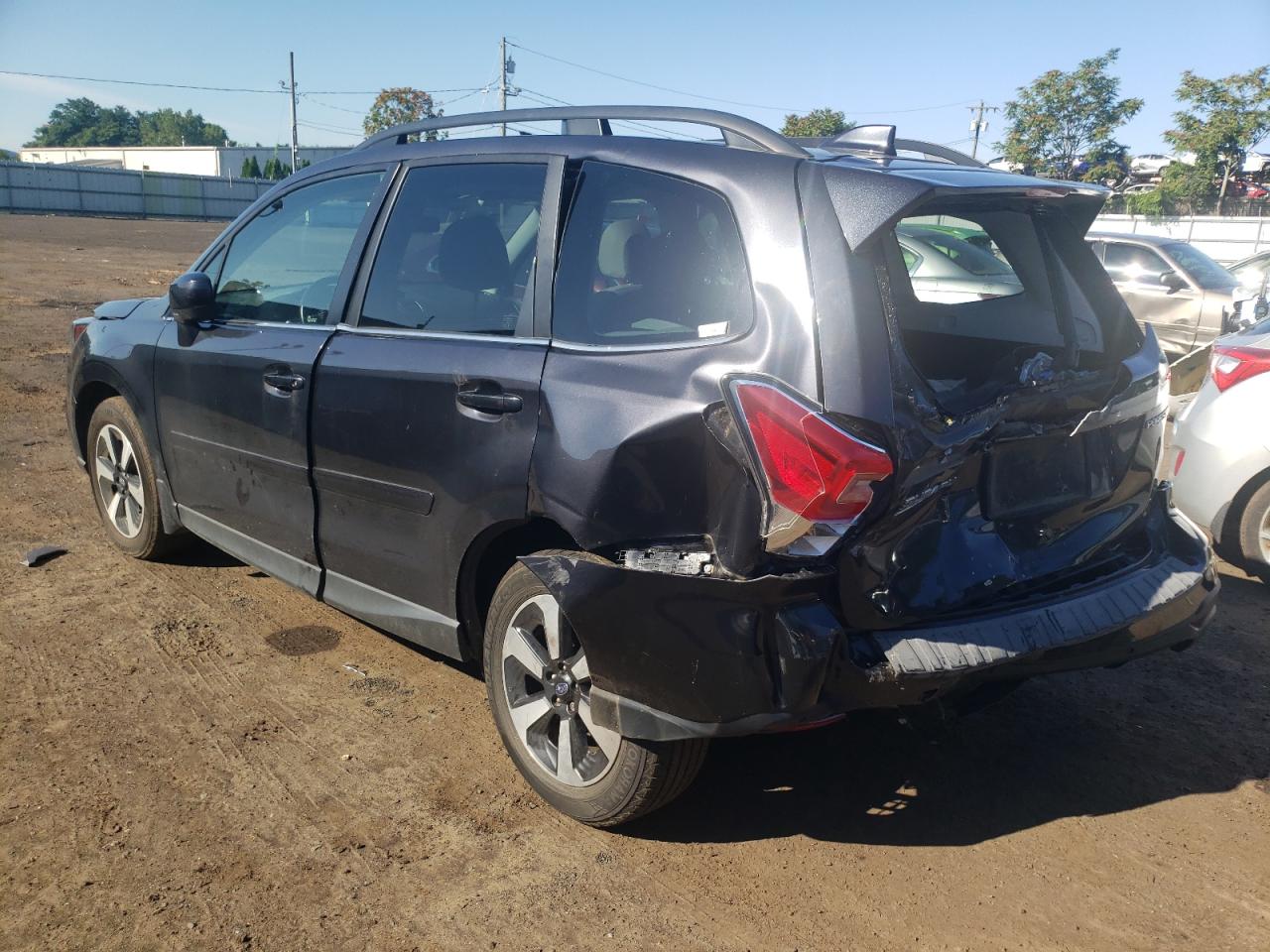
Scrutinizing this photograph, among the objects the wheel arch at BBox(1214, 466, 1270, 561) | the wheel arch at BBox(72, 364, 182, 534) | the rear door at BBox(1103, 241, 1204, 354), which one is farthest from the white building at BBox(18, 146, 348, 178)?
the wheel arch at BBox(1214, 466, 1270, 561)

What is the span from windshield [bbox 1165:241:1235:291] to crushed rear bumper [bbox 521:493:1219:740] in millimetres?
11958

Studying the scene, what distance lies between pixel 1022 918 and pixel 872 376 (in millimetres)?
1457

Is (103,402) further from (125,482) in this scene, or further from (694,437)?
(694,437)

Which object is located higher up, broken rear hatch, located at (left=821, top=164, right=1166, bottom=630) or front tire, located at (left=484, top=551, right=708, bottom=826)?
broken rear hatch, located at (left=821, top=164, right=1166, bottom=630)

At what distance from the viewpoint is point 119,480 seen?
5.27 meters

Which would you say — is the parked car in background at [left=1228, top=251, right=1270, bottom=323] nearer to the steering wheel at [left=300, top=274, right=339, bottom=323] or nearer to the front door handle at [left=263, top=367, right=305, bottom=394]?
the steering wheel at [left=300, top=274, right=339, bottom=323]

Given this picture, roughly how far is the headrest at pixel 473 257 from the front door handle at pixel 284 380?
0.70 metres

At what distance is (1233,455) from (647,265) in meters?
3.80

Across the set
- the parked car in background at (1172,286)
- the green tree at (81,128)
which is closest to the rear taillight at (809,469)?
the parked car in background at (1172,286)

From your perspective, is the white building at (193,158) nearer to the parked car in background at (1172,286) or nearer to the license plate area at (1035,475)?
the parked car in background at (1172,286)

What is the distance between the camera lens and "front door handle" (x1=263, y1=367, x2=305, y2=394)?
12.7 feet

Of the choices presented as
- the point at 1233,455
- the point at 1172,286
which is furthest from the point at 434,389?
the point at 1172,286

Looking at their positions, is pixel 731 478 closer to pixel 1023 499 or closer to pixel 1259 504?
pixel 1023 499

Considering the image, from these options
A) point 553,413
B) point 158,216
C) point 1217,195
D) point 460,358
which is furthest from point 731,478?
point 158,216
